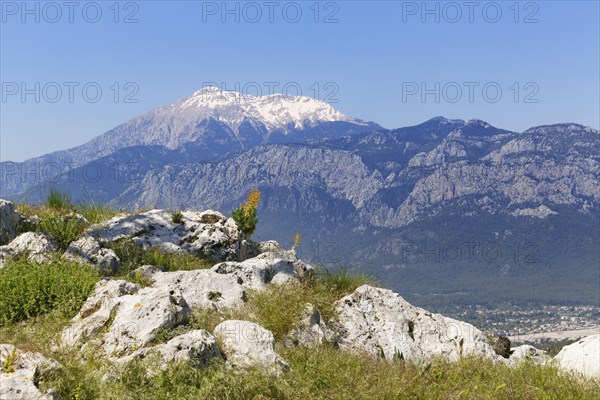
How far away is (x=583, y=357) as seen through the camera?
11969mm

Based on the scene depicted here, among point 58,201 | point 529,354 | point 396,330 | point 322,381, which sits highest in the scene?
point 58,201

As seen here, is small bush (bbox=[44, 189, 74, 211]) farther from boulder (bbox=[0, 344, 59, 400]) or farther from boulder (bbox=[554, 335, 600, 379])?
boulder (bbox=[554, 335, 600, 379])

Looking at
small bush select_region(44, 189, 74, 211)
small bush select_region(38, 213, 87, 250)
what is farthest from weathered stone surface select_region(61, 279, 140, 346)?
small bush select_region(44, 189, 74, 211)

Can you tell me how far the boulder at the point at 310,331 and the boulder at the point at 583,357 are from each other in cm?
511

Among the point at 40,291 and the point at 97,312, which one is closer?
the point at 97,312

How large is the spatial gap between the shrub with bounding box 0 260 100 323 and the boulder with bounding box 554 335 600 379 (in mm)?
10544

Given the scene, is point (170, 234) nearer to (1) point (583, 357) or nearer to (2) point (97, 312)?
(2) point (97, 312)

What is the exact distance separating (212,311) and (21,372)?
16.6ft

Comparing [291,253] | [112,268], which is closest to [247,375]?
[112,268]

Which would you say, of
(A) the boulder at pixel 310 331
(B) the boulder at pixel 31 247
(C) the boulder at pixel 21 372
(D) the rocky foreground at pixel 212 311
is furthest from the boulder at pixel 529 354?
(B) the boulder at pixel 31 247

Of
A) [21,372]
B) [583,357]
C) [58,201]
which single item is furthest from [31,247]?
[583,357]

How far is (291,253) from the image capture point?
729 inches

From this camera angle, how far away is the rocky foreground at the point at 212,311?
27.4 feet

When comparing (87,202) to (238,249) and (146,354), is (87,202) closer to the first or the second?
(238,249)
